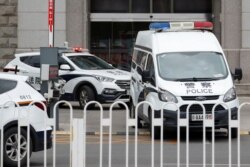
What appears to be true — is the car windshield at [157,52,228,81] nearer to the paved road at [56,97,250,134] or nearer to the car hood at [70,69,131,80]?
the paved road at [56,97,250,134]

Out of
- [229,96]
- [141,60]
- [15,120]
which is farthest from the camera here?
[141,60]

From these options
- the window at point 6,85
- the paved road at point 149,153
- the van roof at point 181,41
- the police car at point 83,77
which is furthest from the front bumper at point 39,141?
the police car at point 83,77

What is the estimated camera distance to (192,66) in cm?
1772

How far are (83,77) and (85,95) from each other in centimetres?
57

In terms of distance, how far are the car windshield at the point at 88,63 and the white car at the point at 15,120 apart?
1184 cm

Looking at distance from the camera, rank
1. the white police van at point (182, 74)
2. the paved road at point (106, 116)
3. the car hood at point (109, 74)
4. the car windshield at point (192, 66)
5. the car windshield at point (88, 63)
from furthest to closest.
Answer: the car windshield at point (88, 63) → the car hood at point (109, 74) → the paved road at point (106, 116) → the car windshield at point (192, 66) → the white police van at point (182, 74)

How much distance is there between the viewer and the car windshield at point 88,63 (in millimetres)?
24766

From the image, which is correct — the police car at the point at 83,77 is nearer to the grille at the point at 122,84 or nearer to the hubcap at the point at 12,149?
the grille at the point at 122,84

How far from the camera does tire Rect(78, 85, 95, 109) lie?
79.0 feet

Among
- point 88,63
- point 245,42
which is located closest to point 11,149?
point 88,63

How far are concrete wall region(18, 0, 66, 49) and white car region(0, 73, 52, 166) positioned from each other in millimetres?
16816

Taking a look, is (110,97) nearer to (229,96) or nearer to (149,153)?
(229,96)

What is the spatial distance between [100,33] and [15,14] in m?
3.55

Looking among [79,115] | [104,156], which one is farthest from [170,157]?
[79,115]
